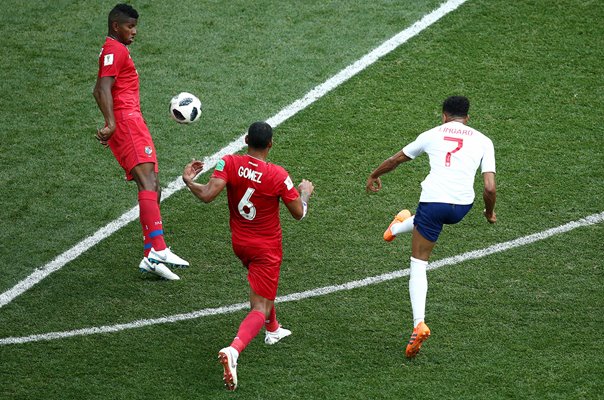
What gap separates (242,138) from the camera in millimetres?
11500

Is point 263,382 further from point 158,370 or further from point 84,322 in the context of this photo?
point 84,322

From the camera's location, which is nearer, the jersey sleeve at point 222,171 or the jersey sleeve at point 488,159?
the jersey sleeve at point 222,171

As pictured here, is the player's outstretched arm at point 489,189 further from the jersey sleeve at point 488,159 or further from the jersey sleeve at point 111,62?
the jersey sleeve at point 111,62

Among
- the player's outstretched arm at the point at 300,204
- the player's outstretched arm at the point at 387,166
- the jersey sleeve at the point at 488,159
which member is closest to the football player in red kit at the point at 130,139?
the player's outstretched arm at the point at 300,204

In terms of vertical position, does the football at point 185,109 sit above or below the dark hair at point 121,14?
below

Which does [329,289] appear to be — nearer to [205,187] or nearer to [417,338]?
[417,338]

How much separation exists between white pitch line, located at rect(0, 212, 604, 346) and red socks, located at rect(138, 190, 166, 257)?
0.82m

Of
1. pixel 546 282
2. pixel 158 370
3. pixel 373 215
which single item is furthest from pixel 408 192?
pixel 158 370

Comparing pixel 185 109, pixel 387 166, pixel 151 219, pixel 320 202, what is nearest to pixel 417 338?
pixel 387 166

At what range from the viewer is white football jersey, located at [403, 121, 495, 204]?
798 cm

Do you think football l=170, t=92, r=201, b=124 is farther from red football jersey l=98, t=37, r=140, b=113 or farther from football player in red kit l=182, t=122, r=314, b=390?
football player in red kit l=182, t=122, r=314, b=390

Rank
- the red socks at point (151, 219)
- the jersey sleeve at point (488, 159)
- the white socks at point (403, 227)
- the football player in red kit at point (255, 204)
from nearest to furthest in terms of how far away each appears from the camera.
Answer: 1. the football player in red kit at point (255, 204)
2. the jersey sleeve at point (488, 159)
3. the white socks at point (403, 227)
4. the red socks at point (151, 219)

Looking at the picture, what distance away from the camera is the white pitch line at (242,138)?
9281mm

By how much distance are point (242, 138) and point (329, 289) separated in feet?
9.94
